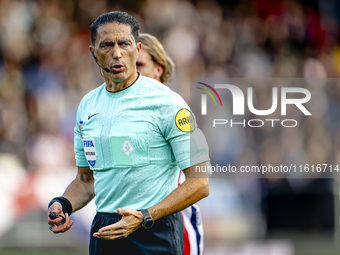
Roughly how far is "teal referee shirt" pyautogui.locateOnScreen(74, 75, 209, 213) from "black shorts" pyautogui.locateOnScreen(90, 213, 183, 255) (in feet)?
0.41

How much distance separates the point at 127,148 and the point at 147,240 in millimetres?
514

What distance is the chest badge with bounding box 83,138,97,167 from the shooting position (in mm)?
2777

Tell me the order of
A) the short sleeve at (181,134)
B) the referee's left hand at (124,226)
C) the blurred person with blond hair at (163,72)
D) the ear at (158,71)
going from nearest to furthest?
the referee's left hand at (124,226) < the short sleeve at (181,134) < the blurred person with blond hair at (163,72) < the ear at (158,71)

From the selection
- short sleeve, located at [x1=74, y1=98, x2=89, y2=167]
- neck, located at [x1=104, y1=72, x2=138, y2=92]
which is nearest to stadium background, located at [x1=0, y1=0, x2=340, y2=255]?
short sleeve, located at [x1=74, y1=98, x2=89, y2=167]

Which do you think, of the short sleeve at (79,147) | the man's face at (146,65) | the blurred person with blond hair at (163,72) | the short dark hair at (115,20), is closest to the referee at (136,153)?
the short dark hair at (115,20)

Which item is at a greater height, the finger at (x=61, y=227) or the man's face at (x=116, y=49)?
the man's face at (x=116, y=49)

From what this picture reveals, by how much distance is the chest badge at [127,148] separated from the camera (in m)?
2.63

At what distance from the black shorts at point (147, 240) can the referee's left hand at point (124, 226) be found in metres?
0.19

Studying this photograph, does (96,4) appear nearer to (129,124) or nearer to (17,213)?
(17,213)

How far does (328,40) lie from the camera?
34.0ft

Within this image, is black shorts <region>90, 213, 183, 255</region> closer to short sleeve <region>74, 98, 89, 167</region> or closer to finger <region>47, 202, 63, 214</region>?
finger <region>47, 202, 63, 214</region>

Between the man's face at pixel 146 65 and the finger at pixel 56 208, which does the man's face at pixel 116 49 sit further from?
the man's face at pixel 146 65

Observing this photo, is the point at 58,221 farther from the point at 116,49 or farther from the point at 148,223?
the point at 116,49


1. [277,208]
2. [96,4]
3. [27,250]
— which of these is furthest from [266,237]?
[96,4]
